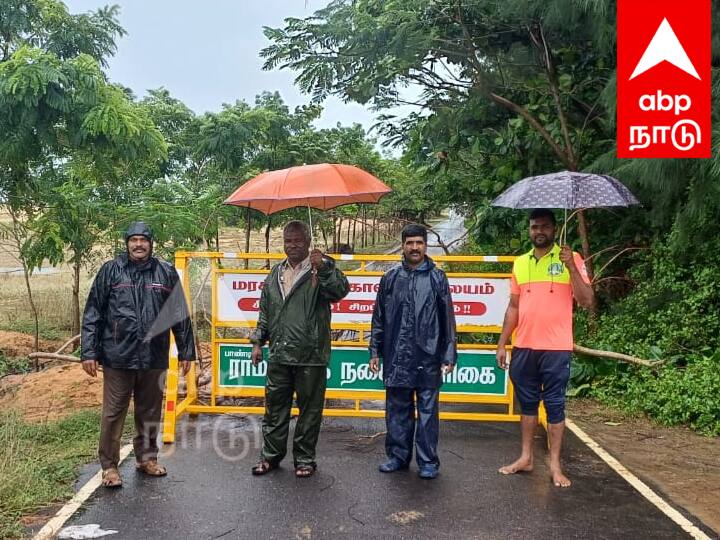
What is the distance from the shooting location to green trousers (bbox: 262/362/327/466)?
16.5ft

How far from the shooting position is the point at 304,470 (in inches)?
197

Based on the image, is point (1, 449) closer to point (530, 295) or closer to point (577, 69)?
point (530, 295)

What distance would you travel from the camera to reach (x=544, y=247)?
15.8 feet

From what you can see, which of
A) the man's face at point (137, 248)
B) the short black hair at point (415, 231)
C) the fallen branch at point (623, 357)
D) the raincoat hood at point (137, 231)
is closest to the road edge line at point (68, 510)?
the man's face at point (137, 248)

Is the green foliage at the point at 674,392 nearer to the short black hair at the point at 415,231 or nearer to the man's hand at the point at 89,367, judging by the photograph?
the short black hair at the point at 415,231

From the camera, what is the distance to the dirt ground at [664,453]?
15.8 feet

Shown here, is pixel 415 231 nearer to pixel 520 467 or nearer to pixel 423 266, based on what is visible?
pixel 423 266

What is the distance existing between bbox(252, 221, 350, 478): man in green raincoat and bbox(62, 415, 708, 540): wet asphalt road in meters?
0.23

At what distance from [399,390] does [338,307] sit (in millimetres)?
1541

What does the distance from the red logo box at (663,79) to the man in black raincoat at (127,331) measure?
4597mm

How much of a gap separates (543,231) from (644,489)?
6.43 feet

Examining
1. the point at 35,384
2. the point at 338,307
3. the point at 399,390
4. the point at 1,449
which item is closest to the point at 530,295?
the point at 399,390

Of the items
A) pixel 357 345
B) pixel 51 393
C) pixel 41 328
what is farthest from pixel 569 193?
pixel 41 328

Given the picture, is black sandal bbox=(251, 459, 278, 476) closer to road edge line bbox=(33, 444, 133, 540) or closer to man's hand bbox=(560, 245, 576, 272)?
road edge line bbox=(33, 444, 133, 540)
